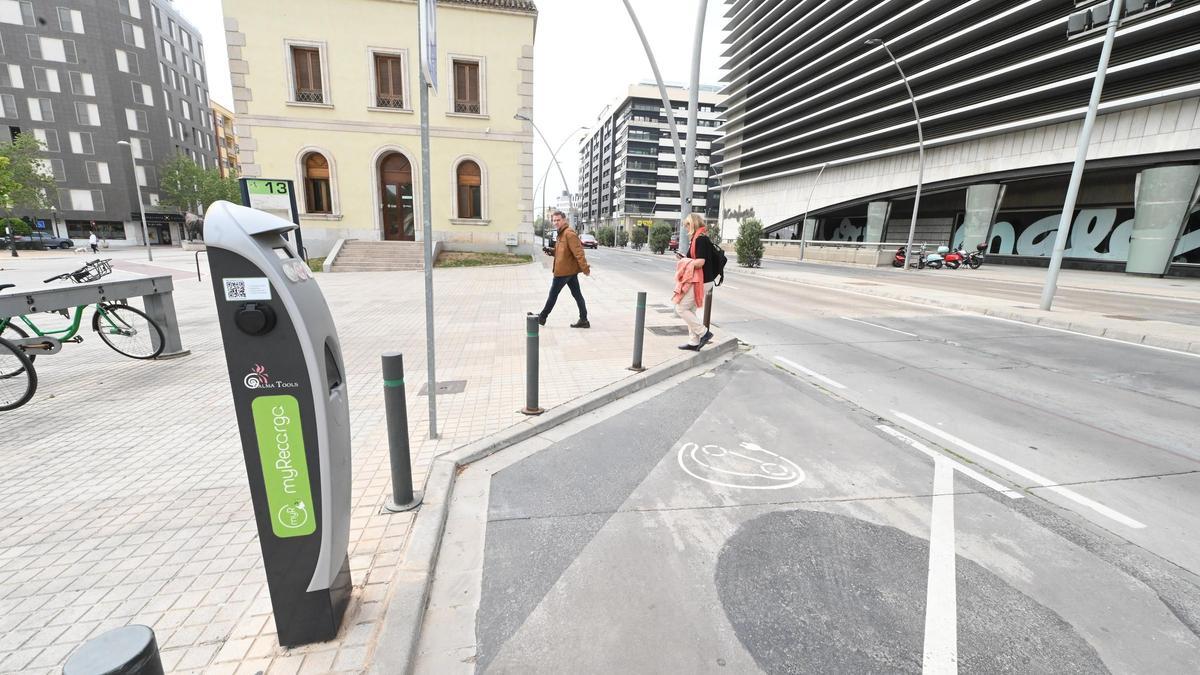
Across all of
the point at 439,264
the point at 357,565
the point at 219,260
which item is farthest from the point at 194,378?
the point at 439,264

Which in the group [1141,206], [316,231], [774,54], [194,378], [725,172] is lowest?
[194,378]

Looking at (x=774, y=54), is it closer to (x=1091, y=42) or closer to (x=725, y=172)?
(x=725, y=172)

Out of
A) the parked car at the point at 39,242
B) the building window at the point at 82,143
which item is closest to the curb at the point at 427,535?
the parked car at the point at 39,242

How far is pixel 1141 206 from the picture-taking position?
84.0 feet

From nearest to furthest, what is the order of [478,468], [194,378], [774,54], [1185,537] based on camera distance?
[1185,537] < [478,468] < [194,378] < [774,54]

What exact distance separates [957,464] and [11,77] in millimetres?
73348

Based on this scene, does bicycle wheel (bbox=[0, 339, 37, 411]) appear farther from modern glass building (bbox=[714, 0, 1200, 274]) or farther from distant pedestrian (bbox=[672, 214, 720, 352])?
modern glass building (bbox=[714, 0, 1200, 274])

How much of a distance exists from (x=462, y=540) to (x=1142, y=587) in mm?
3810

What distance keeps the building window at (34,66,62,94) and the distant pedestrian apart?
67.6 m

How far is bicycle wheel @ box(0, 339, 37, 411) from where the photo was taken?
495 centimetres

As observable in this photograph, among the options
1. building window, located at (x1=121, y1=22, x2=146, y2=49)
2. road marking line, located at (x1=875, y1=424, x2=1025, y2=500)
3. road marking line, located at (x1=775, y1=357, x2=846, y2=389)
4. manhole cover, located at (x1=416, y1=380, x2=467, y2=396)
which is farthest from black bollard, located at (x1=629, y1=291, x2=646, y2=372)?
building window, located at (x1=121, y1=22, x2=146, y2=49)

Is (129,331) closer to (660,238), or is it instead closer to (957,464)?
(957,464)

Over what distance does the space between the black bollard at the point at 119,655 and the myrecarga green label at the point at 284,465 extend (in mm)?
775

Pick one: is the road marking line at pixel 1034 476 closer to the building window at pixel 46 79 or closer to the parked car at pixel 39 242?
the parked car at pixel 39 242
